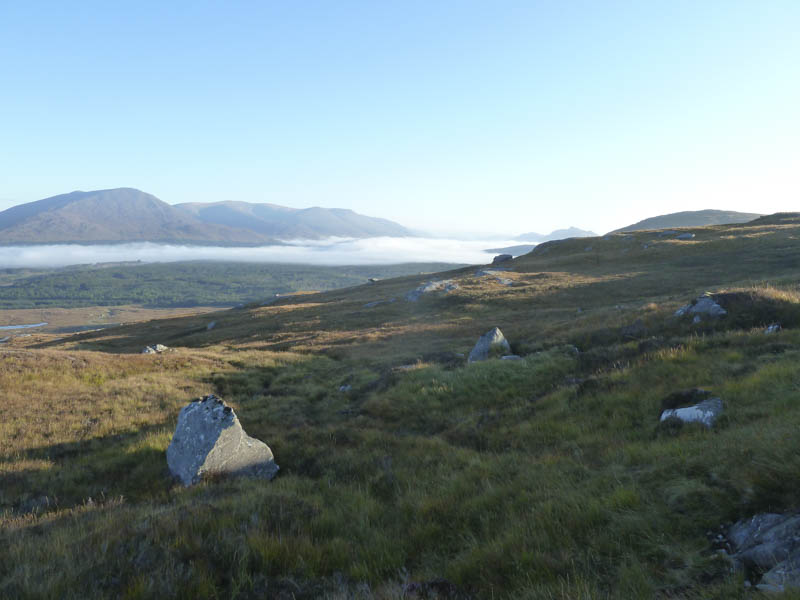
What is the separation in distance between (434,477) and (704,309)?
593 inches

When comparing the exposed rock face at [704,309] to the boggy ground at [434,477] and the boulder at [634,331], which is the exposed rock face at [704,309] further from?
the boulder at [634,331]

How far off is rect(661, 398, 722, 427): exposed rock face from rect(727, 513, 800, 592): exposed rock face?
141 inches

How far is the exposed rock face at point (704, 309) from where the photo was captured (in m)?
15.8

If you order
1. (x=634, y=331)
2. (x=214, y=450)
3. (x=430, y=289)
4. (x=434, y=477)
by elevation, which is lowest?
(x=214, y=450)

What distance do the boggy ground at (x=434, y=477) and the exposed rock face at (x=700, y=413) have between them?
232 millimetres

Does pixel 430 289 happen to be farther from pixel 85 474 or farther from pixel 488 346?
pixel 85 474

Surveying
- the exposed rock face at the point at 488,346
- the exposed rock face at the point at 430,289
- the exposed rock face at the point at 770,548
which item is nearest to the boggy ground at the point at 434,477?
the exposed rock face at the point at 770,548

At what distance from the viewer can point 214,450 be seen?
32.7ft

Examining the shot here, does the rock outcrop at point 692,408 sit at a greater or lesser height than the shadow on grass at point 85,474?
greater

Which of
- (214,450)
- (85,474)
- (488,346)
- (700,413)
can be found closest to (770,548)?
(700,413)

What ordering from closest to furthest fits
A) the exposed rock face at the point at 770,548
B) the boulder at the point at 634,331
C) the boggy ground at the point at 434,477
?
the exposed rock face at the point at 770,548
the boggy ground at the point at 434,477
the boulder at the point at 634,331

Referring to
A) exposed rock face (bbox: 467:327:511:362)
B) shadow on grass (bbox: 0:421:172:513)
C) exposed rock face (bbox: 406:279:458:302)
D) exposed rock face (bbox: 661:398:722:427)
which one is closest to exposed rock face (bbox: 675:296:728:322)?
exposed rock face (bbox: 467:327:511:362)

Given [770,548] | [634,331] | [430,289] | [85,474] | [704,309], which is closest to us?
[770,548]

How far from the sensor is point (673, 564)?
4.11m
